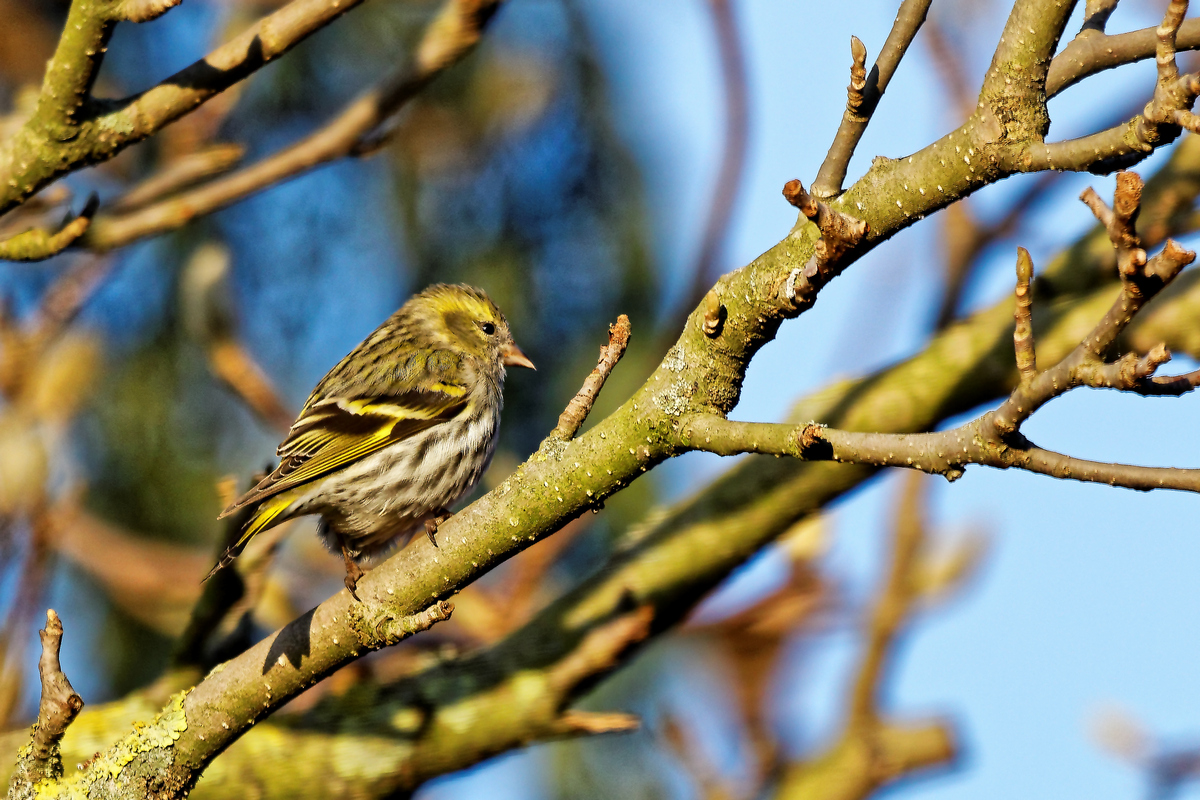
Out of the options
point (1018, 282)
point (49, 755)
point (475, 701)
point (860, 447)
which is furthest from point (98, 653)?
point (1018, 282)

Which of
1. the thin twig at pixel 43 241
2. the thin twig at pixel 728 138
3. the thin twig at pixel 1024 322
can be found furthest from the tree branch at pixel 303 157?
the thin twig at pixel 1024 322

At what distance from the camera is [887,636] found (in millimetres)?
2727

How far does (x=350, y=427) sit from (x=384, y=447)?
0.50 feet

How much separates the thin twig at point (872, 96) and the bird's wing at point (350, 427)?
1.90m

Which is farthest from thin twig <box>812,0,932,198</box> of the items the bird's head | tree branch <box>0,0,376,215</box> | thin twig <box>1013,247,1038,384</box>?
the bird's head

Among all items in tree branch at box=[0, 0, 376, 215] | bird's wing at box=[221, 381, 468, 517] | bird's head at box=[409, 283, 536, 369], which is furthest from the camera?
bird's head at box=[409, 283, 536, 369]

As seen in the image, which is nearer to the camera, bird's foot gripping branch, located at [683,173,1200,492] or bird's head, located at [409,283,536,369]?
bird's foot gripping branch, located at [683,173,1200,492]

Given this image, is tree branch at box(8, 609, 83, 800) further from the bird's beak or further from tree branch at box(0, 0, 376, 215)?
the bird's beak

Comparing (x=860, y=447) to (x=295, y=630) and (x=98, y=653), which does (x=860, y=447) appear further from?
(x=98, y=653)

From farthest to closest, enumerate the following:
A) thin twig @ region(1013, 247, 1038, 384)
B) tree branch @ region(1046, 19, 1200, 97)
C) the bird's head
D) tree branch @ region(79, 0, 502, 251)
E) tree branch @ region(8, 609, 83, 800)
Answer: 1. the bird's head
2. tree branch @ region(79, 0, 502, 251)
3. tree branch @ region(8, 609, 83, 800)
4. tree branch @ region(1046, 19, 1200, 97)
5. thin twig @ region(1013, 247, 1038, 384)

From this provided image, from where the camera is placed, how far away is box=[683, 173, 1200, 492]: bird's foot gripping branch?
165cm

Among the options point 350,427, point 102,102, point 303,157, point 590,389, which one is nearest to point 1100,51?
point 590,389

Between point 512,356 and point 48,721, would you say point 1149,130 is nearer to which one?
point 48,721

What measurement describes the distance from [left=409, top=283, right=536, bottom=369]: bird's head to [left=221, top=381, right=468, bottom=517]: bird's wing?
48 centimetres
